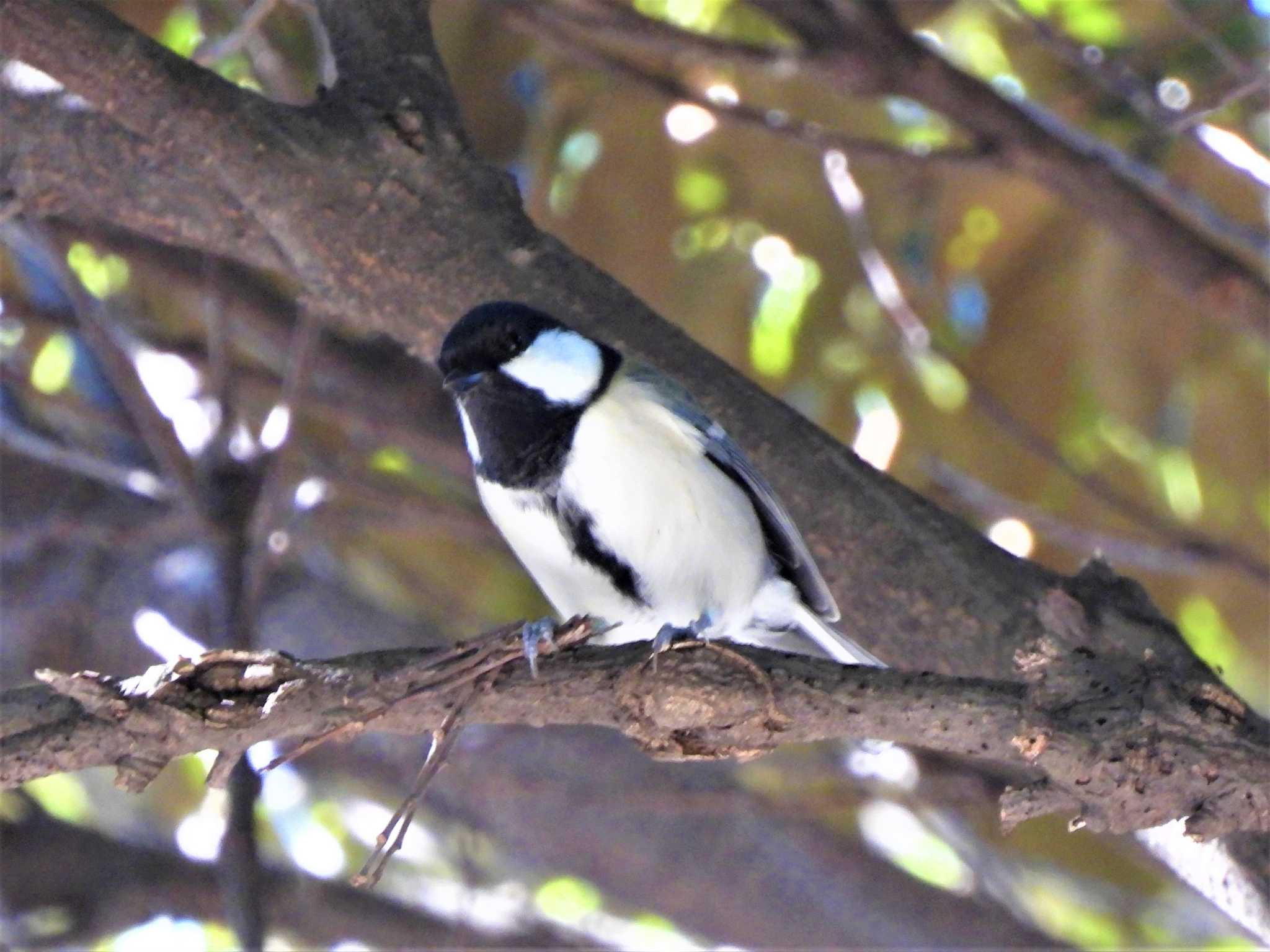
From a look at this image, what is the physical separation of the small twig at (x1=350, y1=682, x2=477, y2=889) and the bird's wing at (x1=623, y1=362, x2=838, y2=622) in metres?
0.65

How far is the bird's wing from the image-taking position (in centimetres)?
190

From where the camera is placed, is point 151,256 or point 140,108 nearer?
point 140,108

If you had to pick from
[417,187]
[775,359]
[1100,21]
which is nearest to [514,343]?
[417,187]

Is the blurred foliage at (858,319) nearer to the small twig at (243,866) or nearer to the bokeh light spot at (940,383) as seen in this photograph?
the bokeh light spot at (940,383)

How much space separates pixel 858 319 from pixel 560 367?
822mm

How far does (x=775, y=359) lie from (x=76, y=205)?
122 centimetres

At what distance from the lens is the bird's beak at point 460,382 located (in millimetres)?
1939

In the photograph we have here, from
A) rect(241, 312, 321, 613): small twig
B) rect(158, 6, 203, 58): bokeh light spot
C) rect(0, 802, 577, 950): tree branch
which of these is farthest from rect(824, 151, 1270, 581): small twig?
rect(158, 6, 203, 58): bokeh light spot

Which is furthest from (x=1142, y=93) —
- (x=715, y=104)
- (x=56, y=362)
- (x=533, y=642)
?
(x=56, y=362)

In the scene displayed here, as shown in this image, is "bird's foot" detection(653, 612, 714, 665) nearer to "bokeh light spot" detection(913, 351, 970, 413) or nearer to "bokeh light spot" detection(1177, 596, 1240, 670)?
"bokeh light spot" detection(913, 351, 970, 413)

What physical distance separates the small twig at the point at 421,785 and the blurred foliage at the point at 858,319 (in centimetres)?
A: 111

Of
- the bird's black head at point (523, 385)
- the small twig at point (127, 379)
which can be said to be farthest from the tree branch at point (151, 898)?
the bird's black head at point (523, 385)

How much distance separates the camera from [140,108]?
1701mm

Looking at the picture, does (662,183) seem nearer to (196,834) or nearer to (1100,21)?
(1100,21)
